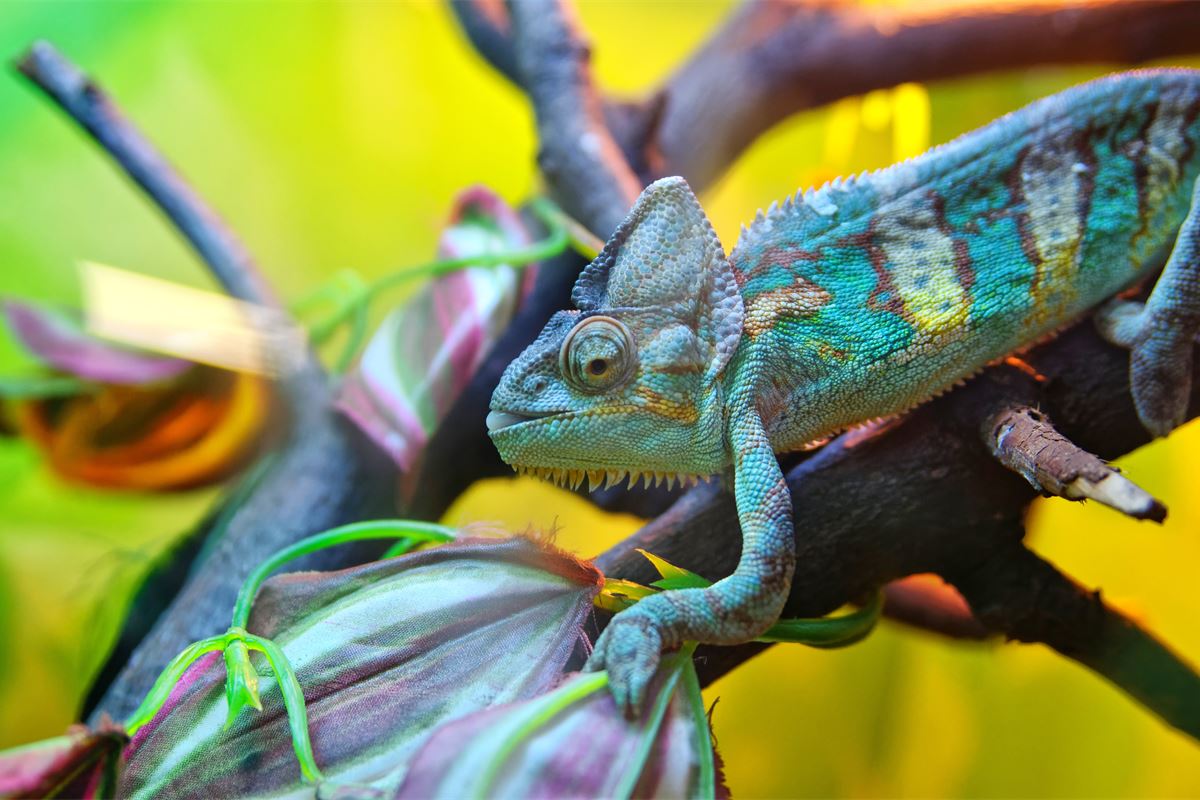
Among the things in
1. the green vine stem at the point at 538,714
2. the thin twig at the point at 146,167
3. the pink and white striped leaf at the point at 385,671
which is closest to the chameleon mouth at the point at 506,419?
the pink and white striped leaf at the point at 385,671

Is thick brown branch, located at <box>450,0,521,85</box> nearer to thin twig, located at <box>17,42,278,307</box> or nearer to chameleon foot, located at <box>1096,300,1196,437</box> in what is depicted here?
thin twig, located at <box>17,42,278,307</box>

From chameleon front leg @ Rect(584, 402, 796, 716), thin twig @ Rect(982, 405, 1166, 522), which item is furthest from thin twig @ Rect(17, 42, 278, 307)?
thin twig @ Rect(982, 405, 1166, 522)

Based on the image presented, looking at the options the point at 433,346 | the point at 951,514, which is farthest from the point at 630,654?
the point at 433,346

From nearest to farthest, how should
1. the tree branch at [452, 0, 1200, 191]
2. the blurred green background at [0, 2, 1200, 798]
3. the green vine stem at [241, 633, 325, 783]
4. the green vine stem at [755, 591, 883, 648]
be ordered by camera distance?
the green vine stem at [241, 633, 325, 783] < the green vine stem at [755, 591, 883, 648] < the blurred green background at [0, 2, 1200, 798] < the tree branch at [452, 0, 1200, 191]

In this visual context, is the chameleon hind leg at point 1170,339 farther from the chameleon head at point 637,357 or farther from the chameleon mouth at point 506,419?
the chameleon mouth at point 506,419

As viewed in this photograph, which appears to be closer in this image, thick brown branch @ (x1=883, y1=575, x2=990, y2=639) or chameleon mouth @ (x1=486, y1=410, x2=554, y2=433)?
chameleon mouth @ (x1=486, y1=410, x2=554, y2=433)

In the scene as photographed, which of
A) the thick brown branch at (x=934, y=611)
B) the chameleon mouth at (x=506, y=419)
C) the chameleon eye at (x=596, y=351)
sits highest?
the chameleon eye at (x=596, y=351)

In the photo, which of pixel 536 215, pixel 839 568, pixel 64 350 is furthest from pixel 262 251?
pixel 839 568

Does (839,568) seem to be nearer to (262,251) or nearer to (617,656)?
(617,656)
